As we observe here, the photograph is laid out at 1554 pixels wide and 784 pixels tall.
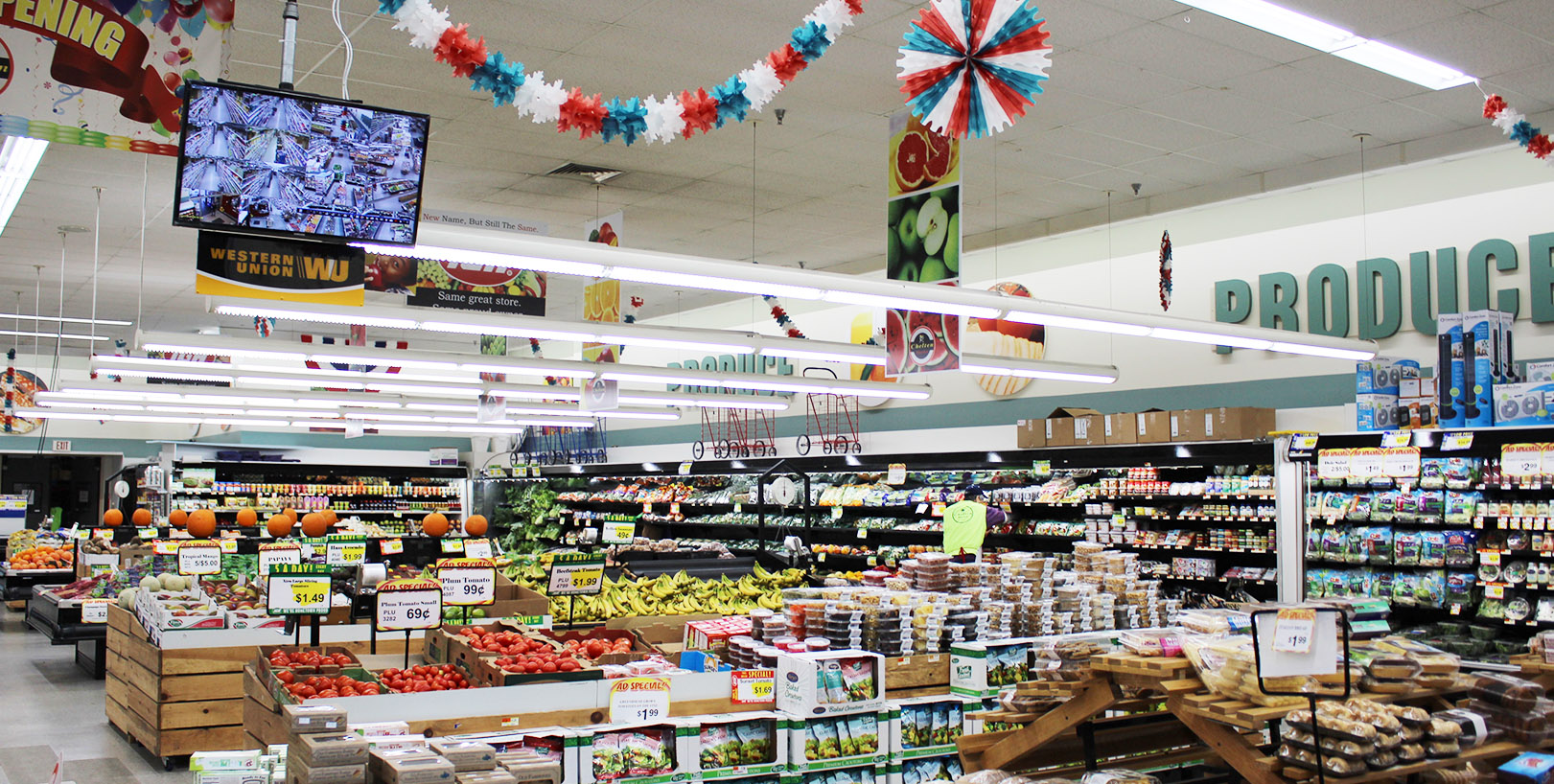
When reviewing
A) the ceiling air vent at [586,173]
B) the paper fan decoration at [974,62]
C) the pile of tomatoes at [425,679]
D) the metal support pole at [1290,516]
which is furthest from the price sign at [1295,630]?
the ceiling air vent at [586,173]

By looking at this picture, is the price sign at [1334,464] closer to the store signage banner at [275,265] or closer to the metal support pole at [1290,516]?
the metal support pole at [1290,516]

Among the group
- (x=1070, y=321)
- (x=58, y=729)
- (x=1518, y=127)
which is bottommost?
(x=58, y=729)

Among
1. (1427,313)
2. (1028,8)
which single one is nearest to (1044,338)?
(1427,313)

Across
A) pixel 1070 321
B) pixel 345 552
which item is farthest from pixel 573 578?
pixel 345 552

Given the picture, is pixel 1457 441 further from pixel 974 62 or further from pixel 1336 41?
pixel 974 62

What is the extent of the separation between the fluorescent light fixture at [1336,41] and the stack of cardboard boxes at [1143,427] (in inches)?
115

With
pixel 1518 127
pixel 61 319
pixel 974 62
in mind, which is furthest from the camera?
pixel 61 319

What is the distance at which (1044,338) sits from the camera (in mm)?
11352

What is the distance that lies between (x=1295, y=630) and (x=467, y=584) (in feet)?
16.1

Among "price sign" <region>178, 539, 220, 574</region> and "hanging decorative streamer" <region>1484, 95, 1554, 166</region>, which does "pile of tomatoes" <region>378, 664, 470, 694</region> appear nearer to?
"price sign" <region>178, 539, 220, 574</region>

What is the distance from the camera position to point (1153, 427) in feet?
30.3

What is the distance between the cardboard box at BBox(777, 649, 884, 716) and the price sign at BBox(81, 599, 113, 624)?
26.8 feet

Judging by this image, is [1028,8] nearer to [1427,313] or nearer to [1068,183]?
[1068,183]

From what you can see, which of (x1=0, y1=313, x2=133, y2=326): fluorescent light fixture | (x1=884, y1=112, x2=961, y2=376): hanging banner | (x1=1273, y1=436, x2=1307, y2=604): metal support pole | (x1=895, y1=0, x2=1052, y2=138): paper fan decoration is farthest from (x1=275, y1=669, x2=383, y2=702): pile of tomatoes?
(x1=0, y1=313, x2=133, y2=326): fluorescent light fixture
